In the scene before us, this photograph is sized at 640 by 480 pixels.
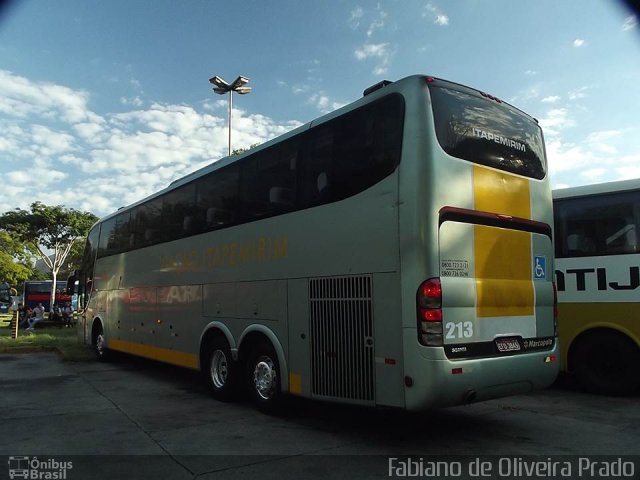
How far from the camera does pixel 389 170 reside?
5.20 meters

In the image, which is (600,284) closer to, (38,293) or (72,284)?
(72,284)

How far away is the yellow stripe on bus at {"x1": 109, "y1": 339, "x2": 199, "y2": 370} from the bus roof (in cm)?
687

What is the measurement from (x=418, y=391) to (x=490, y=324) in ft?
3.79

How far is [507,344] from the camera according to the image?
17.6 ft

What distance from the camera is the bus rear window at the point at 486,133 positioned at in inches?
208

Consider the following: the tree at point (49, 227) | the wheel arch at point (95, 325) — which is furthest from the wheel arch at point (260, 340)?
the tree at point (49, 227)

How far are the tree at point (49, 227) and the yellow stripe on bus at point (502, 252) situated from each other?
1389 inches

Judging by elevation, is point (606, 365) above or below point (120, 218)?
below

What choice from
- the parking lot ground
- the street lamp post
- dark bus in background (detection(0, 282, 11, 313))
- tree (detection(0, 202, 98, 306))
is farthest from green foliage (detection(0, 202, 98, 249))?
the parking lot ground

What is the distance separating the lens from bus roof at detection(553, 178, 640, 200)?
25.6 feet

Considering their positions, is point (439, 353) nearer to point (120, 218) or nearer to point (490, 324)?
point (490, 324)

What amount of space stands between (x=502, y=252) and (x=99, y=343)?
1107cm

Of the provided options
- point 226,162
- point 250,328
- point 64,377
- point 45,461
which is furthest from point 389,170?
point 64,377

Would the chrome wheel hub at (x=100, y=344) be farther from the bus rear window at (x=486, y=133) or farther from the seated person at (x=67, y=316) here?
the seated person at (x=67, y=316)
